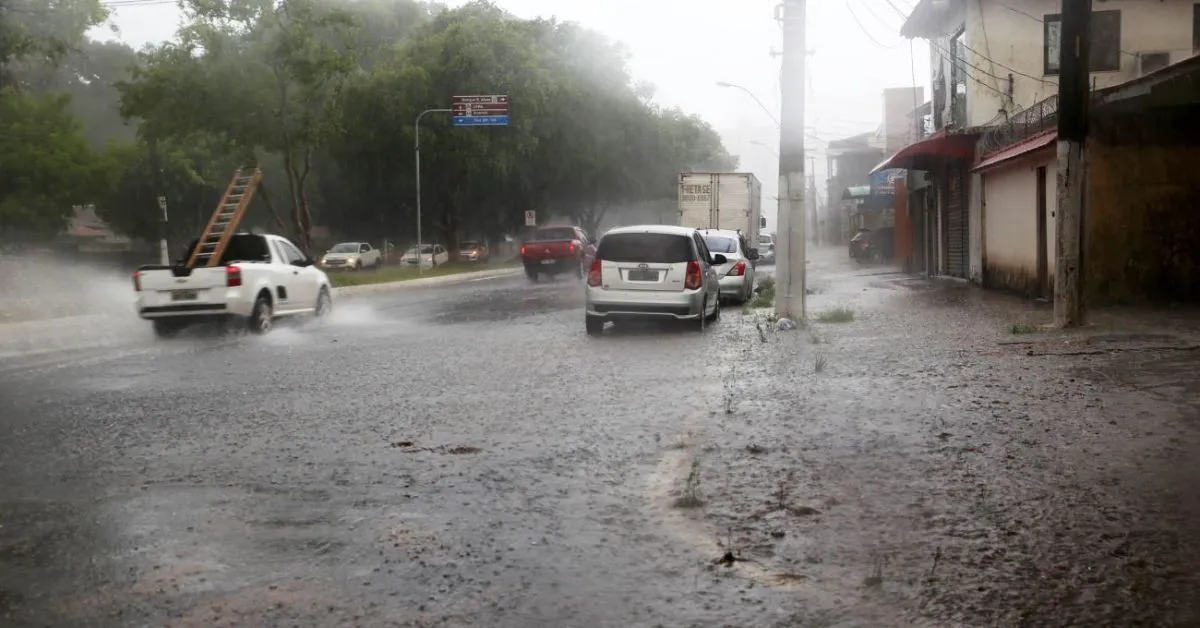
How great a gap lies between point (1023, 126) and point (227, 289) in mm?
16300

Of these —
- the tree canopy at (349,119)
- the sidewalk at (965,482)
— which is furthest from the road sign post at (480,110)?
the sidewalk at (965,482)

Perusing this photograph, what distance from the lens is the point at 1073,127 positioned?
14.7 m

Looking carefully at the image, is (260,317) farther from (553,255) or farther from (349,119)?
(349,119)

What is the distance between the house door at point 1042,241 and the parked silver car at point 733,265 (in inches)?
226

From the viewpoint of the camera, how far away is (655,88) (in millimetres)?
75750

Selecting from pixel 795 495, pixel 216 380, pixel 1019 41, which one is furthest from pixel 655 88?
pixel 795 495

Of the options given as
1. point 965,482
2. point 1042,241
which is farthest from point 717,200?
point 965,482

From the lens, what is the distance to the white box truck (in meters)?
34.6

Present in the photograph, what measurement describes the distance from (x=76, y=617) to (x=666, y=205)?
272ft

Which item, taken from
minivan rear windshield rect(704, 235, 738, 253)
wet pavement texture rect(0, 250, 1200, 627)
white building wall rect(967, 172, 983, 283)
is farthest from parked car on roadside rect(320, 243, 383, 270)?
wet pavement texture rect(0, 250, 1200, 627)

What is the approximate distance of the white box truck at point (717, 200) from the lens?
34.6 meters

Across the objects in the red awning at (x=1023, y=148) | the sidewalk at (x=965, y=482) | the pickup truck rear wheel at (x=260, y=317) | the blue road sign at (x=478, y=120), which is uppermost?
the blue road sign at (x=478, y=120)

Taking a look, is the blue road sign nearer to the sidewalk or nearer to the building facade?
the building facade

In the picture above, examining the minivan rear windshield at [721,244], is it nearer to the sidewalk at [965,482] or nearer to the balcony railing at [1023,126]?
the balcony railing at [1023,126]
